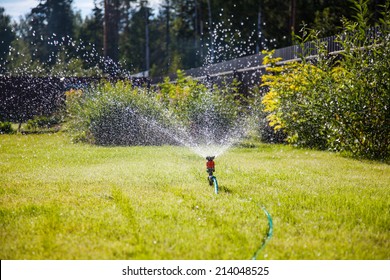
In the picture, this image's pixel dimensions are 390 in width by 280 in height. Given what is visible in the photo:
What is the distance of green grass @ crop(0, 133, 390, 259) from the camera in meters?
2.32

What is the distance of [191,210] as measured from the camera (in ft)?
10.1

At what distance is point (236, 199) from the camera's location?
11.1 ft

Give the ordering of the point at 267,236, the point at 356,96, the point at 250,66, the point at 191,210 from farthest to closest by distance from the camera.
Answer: the point at 250,66, the point at 356,96, the point at 191,210, the point at 267,236

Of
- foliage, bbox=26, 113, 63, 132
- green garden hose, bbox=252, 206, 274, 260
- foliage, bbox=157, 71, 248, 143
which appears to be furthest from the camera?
foliage, bbox=26, 113, 63, 132

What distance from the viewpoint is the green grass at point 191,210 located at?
7.60ft

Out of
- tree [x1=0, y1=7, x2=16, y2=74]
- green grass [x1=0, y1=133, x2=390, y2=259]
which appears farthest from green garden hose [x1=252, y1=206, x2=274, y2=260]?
tree [x1=0, y1=7, x2=16, y2=74]

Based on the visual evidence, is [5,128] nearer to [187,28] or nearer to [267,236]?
[267,236]

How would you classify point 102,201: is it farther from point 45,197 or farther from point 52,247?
point 52,247

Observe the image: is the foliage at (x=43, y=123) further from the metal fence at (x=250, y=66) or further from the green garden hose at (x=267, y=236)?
the green garden hose at (x=267, y=236)

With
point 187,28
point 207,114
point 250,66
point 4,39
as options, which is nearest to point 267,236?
point 207,114

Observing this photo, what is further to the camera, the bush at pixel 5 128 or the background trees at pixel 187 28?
the background trees at pixel 187 28

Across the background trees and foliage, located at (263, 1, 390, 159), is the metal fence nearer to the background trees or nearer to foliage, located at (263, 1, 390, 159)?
foliage, located at (263, 1, 390, 159)

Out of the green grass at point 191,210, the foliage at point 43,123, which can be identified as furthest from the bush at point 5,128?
the green grass at point 191,210

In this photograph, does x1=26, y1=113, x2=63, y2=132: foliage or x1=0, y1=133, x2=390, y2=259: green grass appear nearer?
x1=0, y1=133, x2=390, y2=259: green grass
